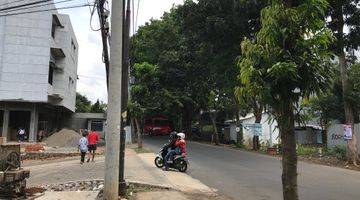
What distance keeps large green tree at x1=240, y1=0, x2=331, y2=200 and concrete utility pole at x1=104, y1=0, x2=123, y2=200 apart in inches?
218

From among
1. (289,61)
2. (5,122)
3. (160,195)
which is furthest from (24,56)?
(289,61)

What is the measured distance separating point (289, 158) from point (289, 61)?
4.39 feet

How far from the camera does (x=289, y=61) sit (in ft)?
21.0

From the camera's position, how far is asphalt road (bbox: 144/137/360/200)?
13.6 m

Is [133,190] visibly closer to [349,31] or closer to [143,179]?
[143,179]

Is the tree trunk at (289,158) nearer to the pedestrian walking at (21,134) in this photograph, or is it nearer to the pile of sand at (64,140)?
the pile of sand at (64,140)

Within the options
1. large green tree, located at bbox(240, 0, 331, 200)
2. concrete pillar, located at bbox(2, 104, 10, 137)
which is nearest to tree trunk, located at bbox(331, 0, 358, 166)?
large green tree, located at bbox(240, 0, 331, 200)

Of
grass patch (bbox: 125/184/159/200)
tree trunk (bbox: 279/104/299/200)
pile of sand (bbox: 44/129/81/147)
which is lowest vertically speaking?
grass patch (bbox: 125/184/159/200)

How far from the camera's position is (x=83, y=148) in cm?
2330

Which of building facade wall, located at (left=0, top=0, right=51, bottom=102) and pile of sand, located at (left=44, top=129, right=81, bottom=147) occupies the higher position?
building facade wall, located at (left=0, top=0, right=51, bottom=102)

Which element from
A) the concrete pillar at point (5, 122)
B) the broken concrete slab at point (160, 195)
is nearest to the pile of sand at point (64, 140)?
the concrete pillar at point (5, 122)

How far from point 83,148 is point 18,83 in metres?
21.1

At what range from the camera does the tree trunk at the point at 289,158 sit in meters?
6.55

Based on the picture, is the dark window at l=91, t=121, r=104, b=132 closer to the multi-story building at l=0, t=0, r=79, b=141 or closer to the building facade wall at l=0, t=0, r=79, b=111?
the multi-story building at l=0, t=0, r=79, b=141
